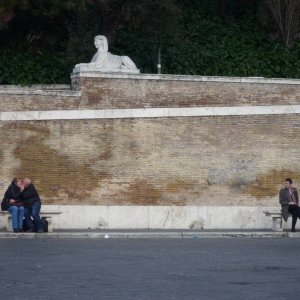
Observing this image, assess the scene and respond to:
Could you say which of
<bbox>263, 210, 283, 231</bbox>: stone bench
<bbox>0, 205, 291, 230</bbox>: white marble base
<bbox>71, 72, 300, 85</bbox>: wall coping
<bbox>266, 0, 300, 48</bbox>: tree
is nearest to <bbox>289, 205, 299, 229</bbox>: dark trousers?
<bbox>263, 210, 283, 231</bbox>: stone bench

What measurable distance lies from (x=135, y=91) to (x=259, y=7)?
27.1ft

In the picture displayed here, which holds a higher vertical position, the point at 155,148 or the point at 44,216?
the point at 155,148

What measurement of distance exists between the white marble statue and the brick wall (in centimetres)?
35

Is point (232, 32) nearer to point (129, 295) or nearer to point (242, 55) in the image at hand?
point (242, 55)

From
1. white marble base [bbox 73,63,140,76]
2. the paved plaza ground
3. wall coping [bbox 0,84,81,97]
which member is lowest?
the paved plaza ground

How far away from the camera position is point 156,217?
28953 mm

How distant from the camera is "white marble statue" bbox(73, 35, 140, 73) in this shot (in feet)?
96.0

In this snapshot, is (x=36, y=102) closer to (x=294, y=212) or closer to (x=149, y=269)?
(x=294, y=212)

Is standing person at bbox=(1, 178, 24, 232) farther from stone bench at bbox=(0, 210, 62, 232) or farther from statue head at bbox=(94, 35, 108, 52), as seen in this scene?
statue head at bbox=(94, 35, 108, 52)

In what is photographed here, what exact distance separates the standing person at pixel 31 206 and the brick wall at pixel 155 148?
1507 millimetres

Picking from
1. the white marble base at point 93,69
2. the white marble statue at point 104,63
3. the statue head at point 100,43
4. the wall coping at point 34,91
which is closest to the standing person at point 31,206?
the wall coping at point 34,91

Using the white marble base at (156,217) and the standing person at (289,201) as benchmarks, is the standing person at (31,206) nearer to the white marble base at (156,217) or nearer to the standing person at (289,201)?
the white marble base at (156,217)

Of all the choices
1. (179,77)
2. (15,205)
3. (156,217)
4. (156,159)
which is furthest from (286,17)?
(15,205)

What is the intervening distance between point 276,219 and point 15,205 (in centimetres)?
686
